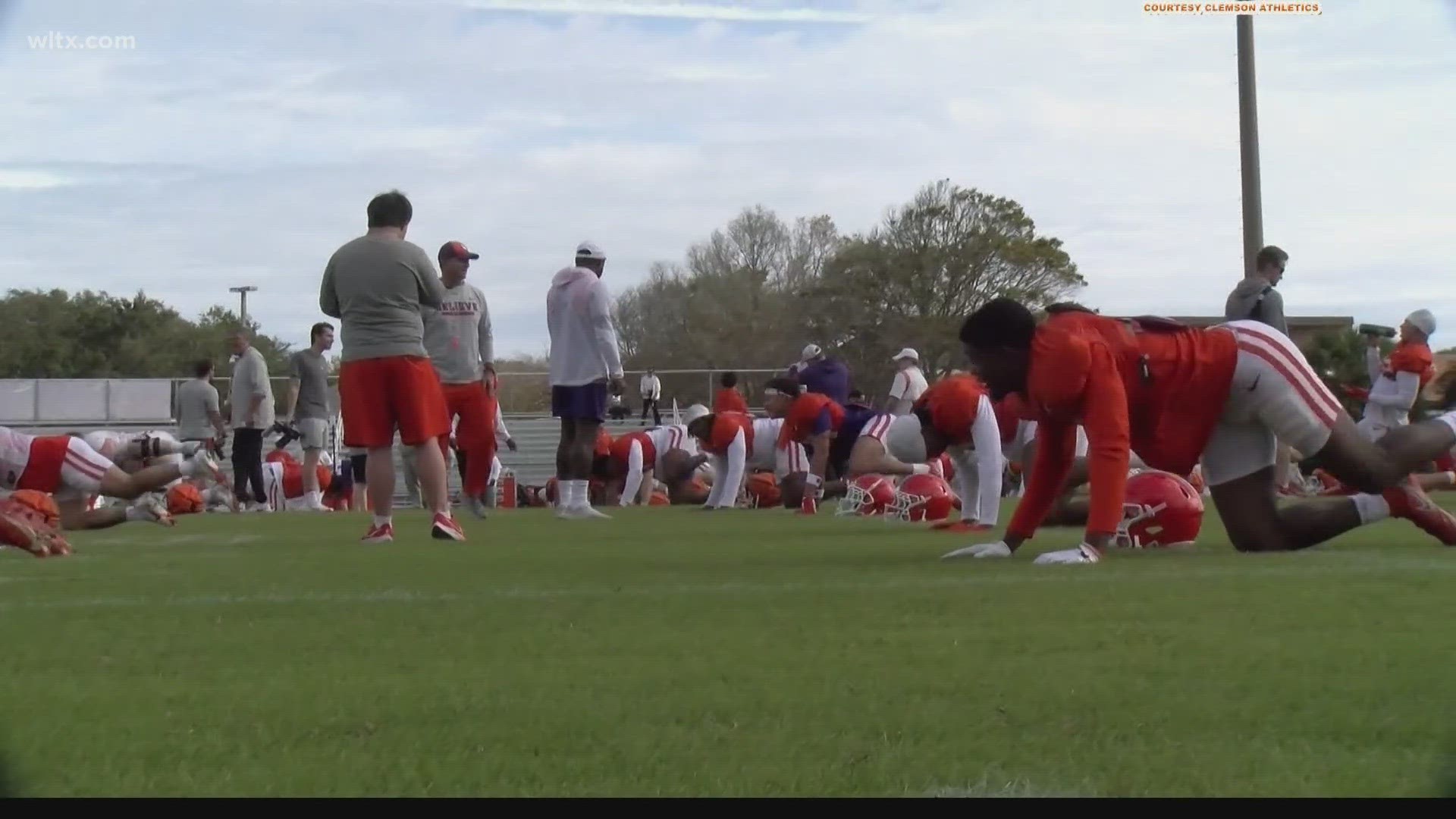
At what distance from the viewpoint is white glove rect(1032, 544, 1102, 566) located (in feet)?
22.8

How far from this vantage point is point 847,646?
4637 millimetres

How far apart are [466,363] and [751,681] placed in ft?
32.6

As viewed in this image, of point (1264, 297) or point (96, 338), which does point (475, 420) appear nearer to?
point (1264, 297)

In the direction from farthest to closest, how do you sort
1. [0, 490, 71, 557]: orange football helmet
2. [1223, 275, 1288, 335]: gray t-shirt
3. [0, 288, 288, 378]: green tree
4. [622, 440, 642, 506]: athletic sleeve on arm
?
1. [0, 288, 288, 378]: green tree
2. [622, 440, 642, 506]: athletic sleeve on arm
3. [1223, 275, 1288, 335]: gray t-shirt
4. [0, 490, 71, 557]: orange football helmet

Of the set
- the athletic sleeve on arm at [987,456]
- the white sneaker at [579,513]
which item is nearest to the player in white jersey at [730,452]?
the white sneaker at [579,513]

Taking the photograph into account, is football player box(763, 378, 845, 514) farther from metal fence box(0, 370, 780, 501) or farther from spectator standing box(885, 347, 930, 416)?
metal fence box(0, 370, 780, 501)

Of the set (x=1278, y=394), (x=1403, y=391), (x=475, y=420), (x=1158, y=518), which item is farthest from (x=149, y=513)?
(x=1403, y=391)

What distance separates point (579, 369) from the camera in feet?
44.5

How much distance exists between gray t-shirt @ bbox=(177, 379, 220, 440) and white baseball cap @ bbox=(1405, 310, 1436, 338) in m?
13.0

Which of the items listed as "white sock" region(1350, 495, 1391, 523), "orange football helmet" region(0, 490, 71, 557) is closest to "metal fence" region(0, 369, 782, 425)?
"orange football helmet" region(0, 490, 71, 557)

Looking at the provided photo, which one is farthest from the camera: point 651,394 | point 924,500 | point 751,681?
point 651,394

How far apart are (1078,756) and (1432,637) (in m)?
1.84
